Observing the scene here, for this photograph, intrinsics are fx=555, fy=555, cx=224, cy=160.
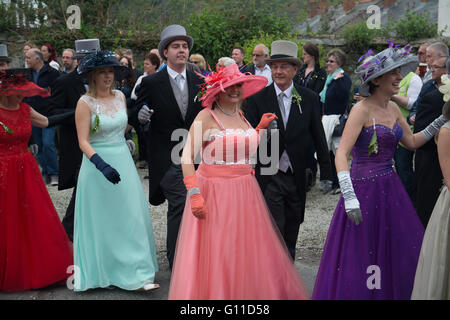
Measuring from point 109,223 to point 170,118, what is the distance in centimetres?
118

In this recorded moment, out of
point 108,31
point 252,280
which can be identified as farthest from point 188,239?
point 108,31

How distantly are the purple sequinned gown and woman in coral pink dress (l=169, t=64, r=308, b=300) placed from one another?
1.14ft

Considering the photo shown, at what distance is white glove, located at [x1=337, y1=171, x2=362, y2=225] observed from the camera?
155 inches

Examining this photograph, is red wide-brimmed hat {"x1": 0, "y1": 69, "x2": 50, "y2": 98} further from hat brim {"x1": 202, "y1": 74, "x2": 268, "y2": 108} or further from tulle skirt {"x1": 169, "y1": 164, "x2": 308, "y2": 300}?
tulle skirt {"x1": 169, "y1": 164, "x2": 308, "y2": 300}

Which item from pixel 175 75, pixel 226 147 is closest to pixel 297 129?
pixel 226 147

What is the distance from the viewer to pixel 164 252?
6430 mm

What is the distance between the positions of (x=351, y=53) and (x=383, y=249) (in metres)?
10.8

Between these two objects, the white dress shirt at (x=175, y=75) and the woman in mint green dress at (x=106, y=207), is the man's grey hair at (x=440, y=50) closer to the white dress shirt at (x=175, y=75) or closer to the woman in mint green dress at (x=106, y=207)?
the white dress shirt at (x=175, y=75)

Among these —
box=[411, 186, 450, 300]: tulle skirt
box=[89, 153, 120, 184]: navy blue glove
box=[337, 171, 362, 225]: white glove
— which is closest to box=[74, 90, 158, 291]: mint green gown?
box=[89, 153, 120, 184]: navy blue glove

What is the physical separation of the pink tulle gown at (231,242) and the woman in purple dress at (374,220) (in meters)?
0.37

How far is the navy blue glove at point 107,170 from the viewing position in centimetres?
475
